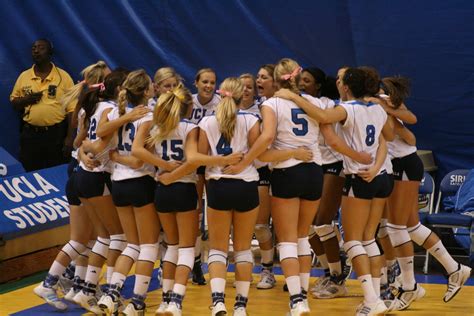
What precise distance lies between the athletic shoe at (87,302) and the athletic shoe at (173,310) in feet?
2.71

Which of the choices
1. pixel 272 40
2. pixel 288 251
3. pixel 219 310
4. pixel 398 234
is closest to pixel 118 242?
pixel 219 310

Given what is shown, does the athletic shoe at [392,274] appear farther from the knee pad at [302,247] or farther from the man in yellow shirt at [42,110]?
the man in yellow shirt at [42,110]

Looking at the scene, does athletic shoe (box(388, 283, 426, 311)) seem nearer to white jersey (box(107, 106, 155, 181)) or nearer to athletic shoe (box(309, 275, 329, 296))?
athletic shoe (box(309, 275, 329, 296))

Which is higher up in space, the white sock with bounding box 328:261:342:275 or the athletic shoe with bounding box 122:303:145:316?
the white sock with bounding box 328:261:342:275

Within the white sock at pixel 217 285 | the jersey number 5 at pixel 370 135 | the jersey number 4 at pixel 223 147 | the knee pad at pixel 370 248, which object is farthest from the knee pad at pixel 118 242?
the jersey number 5 at pixel 370 135

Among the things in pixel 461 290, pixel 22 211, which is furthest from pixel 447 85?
pixel 22 211

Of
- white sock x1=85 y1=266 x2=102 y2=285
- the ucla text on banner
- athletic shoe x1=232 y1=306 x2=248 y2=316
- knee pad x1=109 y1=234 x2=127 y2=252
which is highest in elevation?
the ucla text on banner

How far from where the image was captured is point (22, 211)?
30.8 feet

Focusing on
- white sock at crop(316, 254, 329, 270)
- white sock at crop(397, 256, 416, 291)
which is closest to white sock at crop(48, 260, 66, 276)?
white sock at crop(316, 254, 329, 270)

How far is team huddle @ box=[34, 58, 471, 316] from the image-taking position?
6.95 metres

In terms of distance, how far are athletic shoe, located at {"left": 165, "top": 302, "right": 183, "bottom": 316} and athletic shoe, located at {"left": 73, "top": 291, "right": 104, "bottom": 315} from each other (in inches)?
32.5

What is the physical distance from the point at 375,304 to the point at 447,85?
354 centimetres

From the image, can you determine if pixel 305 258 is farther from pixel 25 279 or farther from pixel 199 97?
pixel 25 279

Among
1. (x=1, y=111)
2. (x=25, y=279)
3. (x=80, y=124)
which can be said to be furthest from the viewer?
(x=1, y=111)
